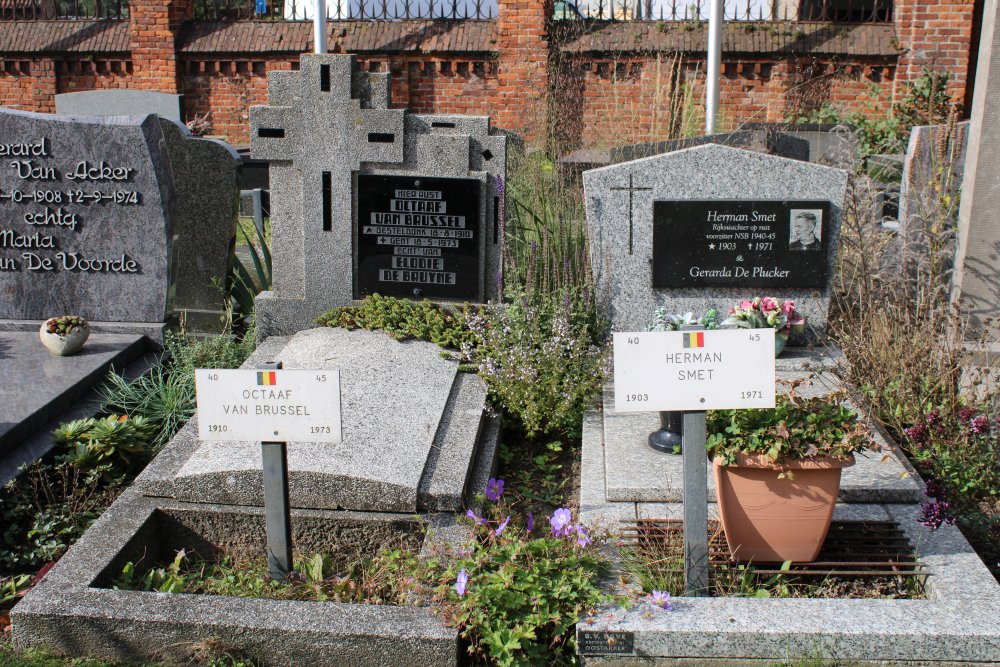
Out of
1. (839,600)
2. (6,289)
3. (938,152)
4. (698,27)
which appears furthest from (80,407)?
(698,27)

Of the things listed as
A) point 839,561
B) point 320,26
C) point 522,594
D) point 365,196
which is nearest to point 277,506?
point 522,594

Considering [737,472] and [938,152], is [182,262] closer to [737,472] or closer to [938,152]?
[737,472]

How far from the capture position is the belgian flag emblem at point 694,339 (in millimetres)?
3176

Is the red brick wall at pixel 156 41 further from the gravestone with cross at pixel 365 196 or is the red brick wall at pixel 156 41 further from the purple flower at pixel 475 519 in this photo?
the purple flower at pixel 475 519

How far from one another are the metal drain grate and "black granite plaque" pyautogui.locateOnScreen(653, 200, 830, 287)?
2239mm

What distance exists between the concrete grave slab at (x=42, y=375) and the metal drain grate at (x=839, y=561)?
9.39ft

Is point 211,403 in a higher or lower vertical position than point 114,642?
higher

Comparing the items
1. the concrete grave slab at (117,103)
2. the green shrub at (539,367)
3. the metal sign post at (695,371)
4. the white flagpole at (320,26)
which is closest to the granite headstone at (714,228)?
the green shrub at (539,367)

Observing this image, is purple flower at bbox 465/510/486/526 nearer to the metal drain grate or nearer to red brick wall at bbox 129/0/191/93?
the metal drain grate

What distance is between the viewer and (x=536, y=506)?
4480 millimetres

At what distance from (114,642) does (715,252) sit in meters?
3.84

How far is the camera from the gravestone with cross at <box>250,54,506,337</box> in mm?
5770

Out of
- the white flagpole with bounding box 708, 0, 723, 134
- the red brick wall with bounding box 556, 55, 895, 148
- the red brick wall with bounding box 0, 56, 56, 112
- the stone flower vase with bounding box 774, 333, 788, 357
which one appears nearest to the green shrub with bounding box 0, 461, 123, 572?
the stone flower vase with bounding box 774, 333, 788, 357

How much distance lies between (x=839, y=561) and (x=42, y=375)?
405 cm
